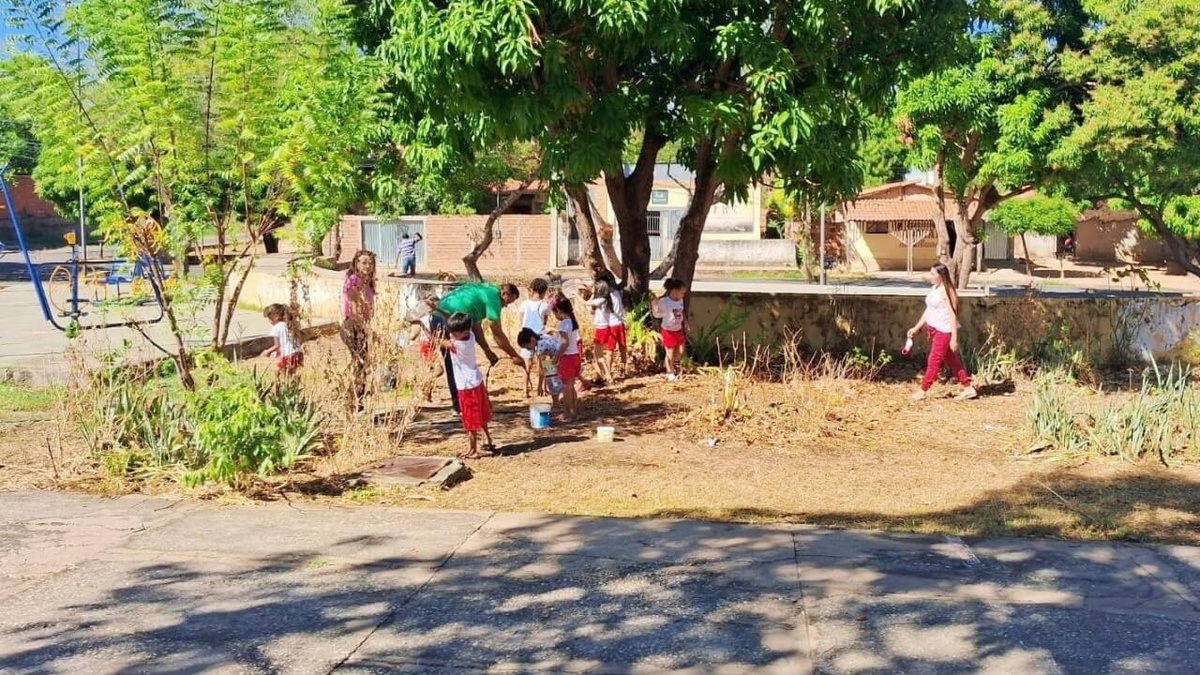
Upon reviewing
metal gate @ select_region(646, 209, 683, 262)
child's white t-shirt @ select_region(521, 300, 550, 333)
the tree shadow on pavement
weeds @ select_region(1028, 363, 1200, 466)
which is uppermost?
metal gate @ select_region(646, 209, 683, 262)

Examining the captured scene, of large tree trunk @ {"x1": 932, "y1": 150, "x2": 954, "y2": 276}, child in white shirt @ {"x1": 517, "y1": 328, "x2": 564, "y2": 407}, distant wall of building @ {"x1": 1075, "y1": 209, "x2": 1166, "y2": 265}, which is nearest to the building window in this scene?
distant wall of building @ {"x1": 1075, "y1": 209, "x2": 1166, "y2": 265}

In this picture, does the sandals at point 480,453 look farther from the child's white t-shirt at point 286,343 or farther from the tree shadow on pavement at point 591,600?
the child's white t-shirt at point 286,343

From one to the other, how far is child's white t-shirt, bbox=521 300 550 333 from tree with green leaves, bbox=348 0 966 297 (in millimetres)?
1202

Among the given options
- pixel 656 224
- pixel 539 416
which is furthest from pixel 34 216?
pixel 539 416

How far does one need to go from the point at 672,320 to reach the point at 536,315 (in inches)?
63.4

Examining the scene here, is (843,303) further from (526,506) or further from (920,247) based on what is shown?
(920,247)

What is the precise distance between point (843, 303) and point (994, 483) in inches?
222

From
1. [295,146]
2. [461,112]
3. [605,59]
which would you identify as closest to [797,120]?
[605,59]

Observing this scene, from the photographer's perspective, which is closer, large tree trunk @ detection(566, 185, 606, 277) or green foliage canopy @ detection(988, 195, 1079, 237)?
large tree trunk @ detection(566, 185, 606, 277)

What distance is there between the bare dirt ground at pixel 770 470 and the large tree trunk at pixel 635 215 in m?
2.68

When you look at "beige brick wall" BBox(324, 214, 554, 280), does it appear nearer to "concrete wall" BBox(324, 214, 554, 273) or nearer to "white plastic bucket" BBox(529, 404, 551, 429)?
"concrete wall" BBox(324, 214, 554, 273)

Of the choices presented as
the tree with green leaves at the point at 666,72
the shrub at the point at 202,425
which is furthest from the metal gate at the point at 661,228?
the shrub at the point at 202,425

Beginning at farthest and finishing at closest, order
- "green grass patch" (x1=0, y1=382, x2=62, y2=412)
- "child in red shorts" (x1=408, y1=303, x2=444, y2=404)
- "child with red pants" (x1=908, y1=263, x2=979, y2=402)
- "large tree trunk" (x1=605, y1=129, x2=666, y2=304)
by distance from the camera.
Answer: "large tree trunk" (x1=605, y1=129, x2=666, y2=304)
"child with red pants" (x1=908, y1=263, x2=979, y2=402)
"green grass patch" (x1=0, y1=382, x2=62, y2=412)
"child in red shorts" (x1=408, y1=303, x2=444, y2=404)

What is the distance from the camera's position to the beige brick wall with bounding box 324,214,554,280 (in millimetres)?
36469
